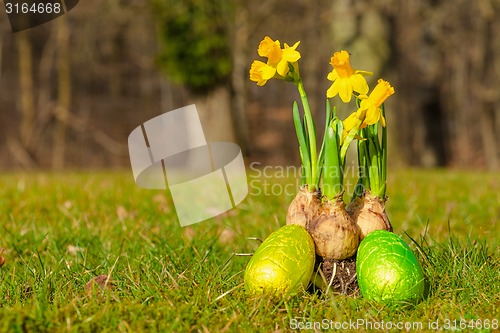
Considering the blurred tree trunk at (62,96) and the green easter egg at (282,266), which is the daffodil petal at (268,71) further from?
the blurred tree trunk at (62,96)

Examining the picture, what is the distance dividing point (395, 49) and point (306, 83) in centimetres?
1105

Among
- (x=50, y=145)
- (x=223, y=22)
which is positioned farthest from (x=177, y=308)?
(x=50, y=145)

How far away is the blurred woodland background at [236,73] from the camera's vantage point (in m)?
9.29

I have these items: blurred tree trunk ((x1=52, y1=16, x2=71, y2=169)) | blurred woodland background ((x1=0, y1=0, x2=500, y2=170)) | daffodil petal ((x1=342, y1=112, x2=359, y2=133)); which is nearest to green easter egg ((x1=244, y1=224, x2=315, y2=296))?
daffodil petal ((x1=342, y1=112, x2=359, y2=133))

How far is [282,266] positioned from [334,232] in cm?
25

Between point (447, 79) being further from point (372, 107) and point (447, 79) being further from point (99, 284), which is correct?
point (99, 284)

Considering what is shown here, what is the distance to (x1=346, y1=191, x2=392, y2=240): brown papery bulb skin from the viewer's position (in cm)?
206

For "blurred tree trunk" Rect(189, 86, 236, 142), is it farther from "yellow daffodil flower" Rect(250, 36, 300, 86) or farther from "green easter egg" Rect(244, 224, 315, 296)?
"green easter egg" Rect(244, 224, 315, 296)

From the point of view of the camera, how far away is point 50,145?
17.5 m

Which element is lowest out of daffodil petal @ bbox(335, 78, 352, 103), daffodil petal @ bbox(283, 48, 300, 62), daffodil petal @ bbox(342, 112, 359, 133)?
daffodil petal @ bbox(342, 112, 359, 133)

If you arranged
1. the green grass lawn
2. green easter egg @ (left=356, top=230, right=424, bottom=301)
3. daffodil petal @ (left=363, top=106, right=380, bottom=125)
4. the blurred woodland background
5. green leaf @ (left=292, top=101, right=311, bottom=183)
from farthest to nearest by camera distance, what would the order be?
the blurred woodland background < green leaf @ (left=292, top=101, right=311, bottom=183) < daffodil petal @ (left=363, top=106, right=380, bottom=125) < green easter egg @ (left=356, top=230, right=424, bottom=301) < the green grass lawn

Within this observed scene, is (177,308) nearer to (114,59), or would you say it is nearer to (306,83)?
(306,83)

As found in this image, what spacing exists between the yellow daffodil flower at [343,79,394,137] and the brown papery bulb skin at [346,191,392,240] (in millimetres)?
295

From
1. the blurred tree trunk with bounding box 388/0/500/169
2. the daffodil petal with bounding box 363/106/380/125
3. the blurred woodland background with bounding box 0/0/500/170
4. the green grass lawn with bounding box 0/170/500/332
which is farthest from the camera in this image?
the blurred tree trunk with bounding box 388/0/500/169
